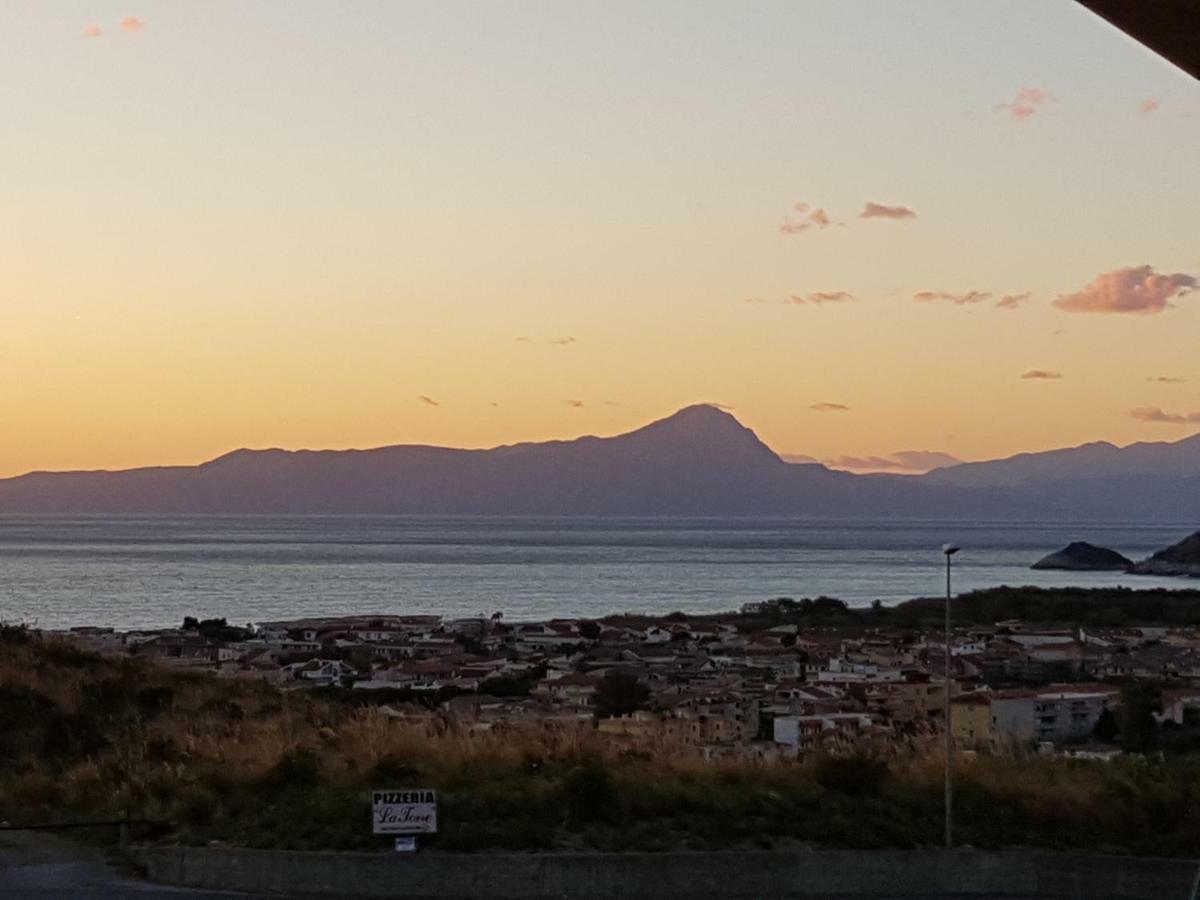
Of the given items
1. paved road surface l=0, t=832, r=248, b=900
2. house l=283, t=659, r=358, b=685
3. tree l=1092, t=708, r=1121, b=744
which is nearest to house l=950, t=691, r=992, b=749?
tree l=1092, t=708, r=1121, b=744

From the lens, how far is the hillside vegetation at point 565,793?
38.7ft

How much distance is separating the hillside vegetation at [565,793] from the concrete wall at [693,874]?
0.43 meters

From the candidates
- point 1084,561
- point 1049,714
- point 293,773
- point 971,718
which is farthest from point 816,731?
point 1084,561

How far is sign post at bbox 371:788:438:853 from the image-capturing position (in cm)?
1138

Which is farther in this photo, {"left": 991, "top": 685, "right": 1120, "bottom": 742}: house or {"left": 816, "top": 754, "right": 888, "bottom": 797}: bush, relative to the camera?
{"left": 991, "top": 685, "right": 1120, "bottom": 742}: house

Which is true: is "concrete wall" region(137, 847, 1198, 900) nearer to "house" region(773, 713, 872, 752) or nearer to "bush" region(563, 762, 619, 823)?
"bush" region(563, 762, 619, 823)

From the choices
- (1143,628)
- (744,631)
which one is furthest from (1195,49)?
(1143,628)

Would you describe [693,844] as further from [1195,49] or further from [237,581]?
[237,581]

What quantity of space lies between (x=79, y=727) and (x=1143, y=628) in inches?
1885

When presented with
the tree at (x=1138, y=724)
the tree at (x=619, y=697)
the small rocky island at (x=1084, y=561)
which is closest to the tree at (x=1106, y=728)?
the tree at (x=1138, y=724)

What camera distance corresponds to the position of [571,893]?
35.4ft

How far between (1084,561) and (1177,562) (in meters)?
11.0

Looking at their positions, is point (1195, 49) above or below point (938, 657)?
above

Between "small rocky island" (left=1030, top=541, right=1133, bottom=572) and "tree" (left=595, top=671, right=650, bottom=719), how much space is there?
126 m
